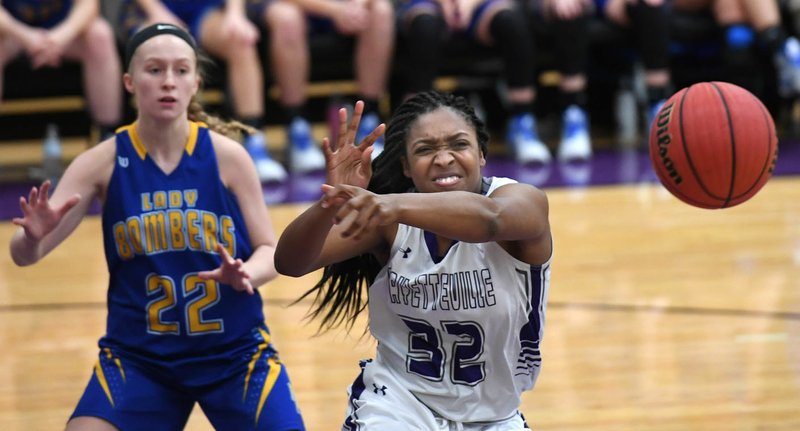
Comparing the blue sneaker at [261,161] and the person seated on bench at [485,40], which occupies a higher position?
the person seated on bench at [485,40]

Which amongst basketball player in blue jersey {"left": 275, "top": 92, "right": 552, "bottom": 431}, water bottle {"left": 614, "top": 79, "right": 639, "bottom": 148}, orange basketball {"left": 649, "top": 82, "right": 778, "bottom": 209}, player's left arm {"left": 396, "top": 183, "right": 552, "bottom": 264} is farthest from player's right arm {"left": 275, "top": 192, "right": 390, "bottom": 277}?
water bottle {"left": 614, "top": 79, "right": 639, "bottom": 148}

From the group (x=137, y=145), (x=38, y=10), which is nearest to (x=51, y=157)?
(x=38, y=10)

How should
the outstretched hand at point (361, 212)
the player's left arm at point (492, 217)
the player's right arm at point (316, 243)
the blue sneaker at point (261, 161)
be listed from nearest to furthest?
the outstretched hand at point (361, 212), the player's left arm at point (492, 217), the player's right arm at point (316, 243), the blue sneaker at point (261, 161)

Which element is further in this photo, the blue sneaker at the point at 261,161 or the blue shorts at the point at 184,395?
the blue sneaker at the point at 261,161

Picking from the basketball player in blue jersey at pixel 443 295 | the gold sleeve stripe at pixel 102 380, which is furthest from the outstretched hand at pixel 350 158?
the gold sleeve stripe at pixel 102 380

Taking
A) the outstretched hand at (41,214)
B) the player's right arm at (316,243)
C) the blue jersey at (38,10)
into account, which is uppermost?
the blue jersey at (38,10)

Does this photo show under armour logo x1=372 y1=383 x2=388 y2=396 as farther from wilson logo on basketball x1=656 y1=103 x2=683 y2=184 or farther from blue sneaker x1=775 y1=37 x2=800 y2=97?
blue sneaker x1=775 y1=37 x2=800 y2=97

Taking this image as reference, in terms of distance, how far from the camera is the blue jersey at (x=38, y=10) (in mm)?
7352

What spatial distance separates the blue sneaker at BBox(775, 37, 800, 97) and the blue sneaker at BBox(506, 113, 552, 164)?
1.61 meters

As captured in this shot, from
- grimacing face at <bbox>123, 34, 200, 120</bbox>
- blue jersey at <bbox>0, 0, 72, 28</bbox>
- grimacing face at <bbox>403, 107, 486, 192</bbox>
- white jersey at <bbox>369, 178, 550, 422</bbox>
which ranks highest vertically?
blue jersey at <bbox>0, 0, 72, 28</bbox>

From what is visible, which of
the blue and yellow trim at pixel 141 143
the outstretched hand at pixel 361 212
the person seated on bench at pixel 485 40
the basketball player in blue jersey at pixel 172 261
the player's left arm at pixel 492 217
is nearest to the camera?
the outstretched hand at pixel 361 212

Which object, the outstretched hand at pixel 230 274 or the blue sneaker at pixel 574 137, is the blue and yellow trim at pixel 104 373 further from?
the blue sneaker at pixel 574 137

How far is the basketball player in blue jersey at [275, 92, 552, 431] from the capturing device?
279 cm

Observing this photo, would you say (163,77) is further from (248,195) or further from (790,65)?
(790,65)
